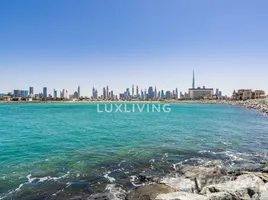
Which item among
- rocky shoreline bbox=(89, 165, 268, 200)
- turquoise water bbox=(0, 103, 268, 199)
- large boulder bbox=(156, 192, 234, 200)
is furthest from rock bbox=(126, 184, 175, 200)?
large boulder bbox=(156, 192, 234, 200)

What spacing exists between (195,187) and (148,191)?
Result: 110 inches

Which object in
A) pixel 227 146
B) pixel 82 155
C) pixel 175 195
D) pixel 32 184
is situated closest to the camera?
pixel 175 195

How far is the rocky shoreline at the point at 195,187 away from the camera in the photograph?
998cm

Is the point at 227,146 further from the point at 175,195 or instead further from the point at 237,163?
the point at 175,195

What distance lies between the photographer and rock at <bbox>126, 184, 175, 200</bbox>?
11.9 metres

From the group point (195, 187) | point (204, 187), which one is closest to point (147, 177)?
point (195, 187)

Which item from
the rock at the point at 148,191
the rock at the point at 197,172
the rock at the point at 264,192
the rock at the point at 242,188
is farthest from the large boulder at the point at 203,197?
the rock at the point at 197,172

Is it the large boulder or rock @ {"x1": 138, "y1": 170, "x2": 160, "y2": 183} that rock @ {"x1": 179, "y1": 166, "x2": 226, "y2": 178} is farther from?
the large boulder

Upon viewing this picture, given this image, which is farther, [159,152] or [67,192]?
[159,152]

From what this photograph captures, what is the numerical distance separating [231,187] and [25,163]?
52.4 ft

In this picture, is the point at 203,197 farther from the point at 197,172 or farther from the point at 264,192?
the point at 197,172

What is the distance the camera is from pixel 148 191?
12.5 metres

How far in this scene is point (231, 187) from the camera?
1083 cm

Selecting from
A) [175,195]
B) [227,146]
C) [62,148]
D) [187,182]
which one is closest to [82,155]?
[62,148]
